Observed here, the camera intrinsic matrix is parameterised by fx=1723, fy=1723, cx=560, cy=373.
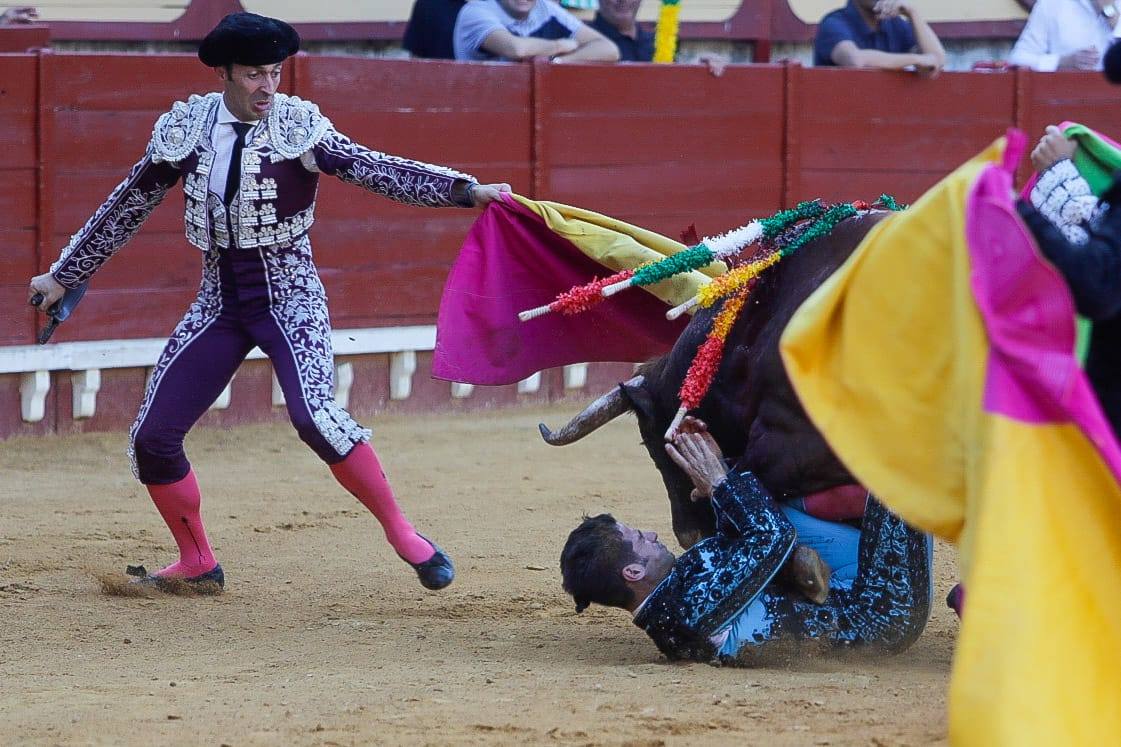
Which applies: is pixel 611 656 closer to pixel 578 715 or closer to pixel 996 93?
pixel 578 715

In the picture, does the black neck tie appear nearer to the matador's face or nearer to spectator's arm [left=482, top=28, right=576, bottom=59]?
the matador's face

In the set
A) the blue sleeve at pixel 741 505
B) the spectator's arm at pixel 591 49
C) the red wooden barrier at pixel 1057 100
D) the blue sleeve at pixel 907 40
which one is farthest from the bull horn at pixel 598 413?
the red wooden barrier at pixel 1057 100

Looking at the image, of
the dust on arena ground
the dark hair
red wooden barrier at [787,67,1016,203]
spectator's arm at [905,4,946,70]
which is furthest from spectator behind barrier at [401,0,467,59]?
the dark hair

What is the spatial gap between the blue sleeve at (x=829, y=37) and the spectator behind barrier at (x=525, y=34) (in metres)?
1.17

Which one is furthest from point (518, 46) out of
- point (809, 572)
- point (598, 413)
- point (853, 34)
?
point (809, 572)

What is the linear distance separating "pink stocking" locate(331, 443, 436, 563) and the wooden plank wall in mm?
2556

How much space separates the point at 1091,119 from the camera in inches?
344

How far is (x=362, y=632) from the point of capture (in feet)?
13.2

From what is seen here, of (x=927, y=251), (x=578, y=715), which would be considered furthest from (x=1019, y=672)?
(x=578, y=715)

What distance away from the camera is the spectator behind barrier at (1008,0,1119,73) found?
8.43 m

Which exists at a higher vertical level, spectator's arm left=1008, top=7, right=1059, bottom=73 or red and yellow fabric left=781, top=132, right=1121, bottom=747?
spectator's arm left=1008, top=7, right=1059, bottom=73

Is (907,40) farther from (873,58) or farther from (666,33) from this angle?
(666,33)

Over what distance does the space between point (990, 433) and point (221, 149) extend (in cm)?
233

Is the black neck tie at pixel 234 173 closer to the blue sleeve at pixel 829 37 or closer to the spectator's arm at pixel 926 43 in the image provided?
the blue sleeve at pixel 829 37
